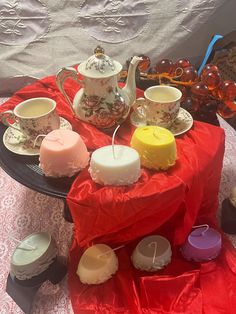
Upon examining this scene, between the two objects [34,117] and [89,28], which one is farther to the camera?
[89,28]

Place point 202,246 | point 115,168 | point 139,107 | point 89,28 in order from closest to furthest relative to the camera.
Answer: point 115,168 → point 202,246 → point 139,107 → point 89,28

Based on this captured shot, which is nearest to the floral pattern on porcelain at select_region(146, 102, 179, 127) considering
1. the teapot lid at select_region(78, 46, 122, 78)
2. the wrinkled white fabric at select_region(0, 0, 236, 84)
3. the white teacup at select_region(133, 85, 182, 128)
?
the white teacup at select_region(133, 85, 182, 128)

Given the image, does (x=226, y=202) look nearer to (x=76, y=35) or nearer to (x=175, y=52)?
(x=175, y=52)

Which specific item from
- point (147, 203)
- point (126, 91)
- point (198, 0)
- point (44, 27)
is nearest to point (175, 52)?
point (198, 0)

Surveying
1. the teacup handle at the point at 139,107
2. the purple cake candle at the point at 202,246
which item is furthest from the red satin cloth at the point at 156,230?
the teacup handle at the point at 139,107

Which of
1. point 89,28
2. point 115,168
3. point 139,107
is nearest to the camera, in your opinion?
point 115,168

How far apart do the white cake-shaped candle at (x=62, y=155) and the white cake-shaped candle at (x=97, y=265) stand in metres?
0.17

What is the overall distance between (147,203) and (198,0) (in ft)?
3.28

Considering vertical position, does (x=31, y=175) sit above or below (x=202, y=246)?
above

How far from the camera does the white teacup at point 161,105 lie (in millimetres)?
848

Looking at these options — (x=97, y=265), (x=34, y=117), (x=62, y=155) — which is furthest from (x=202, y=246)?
(x=34, y=117)

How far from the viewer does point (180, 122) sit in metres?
0.91

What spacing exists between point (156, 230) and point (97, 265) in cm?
17

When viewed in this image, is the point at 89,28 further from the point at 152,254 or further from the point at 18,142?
the point at 152,254
